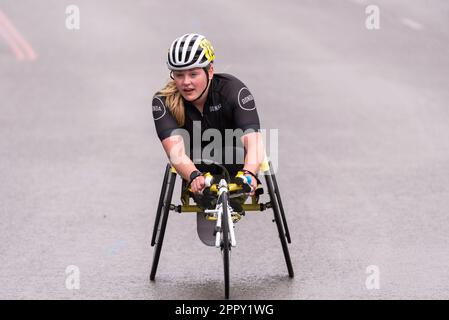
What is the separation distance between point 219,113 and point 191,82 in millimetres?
307

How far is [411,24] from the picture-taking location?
781 inches

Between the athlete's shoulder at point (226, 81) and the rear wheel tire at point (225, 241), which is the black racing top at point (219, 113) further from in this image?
the rear wheel tire at point (225, 241)

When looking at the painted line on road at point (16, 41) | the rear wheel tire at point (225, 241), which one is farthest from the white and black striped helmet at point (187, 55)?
the painted line on road at point (16, 41)

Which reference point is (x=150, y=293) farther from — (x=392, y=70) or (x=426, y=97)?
(x=392, y=70)

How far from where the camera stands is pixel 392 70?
662 inches

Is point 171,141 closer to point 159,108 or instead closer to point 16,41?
point 159,108

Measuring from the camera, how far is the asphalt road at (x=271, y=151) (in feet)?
28.1

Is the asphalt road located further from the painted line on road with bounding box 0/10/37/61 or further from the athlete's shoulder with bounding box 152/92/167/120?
the athlete's shoulder with bounding box 152/92/167/120

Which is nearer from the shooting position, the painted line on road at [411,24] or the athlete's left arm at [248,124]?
the athlete's left arm at [248,124]

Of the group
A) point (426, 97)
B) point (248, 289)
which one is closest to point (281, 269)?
point (248, 289)

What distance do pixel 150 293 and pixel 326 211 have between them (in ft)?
8.78

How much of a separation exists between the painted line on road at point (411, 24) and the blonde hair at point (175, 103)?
11849 millimetres

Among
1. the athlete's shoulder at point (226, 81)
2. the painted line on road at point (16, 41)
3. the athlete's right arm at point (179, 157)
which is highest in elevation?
the painted line on road at point (16, 41)

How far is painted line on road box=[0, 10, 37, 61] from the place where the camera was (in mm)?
17984
